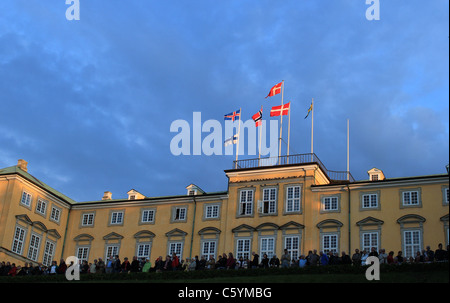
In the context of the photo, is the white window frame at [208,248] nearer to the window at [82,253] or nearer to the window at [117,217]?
the window at [117,217]

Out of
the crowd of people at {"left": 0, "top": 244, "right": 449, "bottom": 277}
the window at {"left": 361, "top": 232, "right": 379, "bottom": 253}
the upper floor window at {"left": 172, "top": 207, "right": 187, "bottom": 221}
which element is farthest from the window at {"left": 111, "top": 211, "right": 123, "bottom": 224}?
the window at {"left": 361, "top": 232, "right": 379, "bottom": 253}

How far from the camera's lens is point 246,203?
6288cm

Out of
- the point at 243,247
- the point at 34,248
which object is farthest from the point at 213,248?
the point at 34,248

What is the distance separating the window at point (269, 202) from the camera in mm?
61675

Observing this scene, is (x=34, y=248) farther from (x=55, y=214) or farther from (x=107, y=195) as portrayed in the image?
(x=107, y=195)

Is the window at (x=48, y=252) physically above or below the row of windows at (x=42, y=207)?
below

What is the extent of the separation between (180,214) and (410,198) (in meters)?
21.9

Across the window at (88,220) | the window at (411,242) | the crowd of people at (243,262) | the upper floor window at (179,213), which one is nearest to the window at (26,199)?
the window at (88,220)

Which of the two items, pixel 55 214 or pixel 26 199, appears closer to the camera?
pixel 26 199

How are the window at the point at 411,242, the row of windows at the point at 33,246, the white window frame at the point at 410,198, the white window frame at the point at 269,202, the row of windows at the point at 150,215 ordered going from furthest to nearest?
the row of windows at the point at 150,215 < the row of windows at the point at 33,246 < the white window frame at the point at 269,202 < the white window frame at the point at 410,198 < the window at the point at 411,242

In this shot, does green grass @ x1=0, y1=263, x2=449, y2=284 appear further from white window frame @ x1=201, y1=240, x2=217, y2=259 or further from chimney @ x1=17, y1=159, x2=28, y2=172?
chimney @ x1=17, y1=159, x2=28, y2=172

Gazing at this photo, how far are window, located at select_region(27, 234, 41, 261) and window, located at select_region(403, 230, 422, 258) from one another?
34427mm
